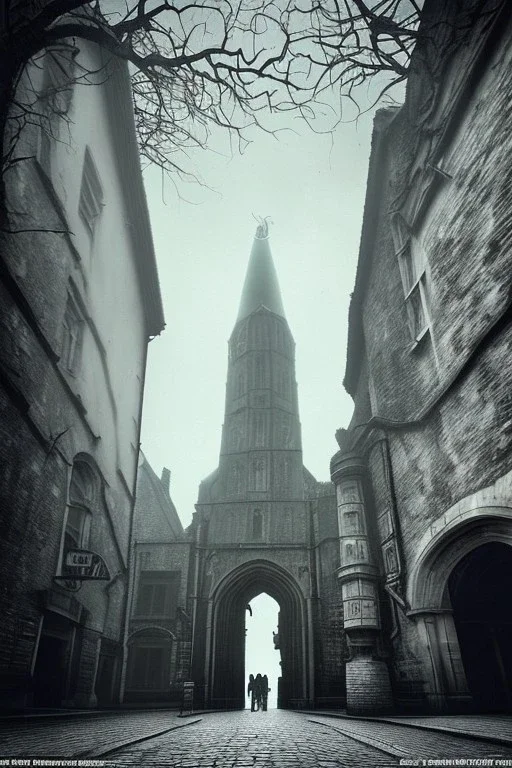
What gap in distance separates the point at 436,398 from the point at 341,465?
425 centimetres

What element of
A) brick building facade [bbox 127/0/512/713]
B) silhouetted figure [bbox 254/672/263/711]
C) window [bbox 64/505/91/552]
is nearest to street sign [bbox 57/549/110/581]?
window [bbox 64/505/91/552]

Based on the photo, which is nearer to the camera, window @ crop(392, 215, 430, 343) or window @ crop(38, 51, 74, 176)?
window @ crop(38, 51, 74, 176)

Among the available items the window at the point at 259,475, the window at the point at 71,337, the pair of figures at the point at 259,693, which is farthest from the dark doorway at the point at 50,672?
the window at the point at 259,475

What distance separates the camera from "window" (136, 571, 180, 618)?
70.6ft

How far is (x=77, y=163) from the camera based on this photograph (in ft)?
31.8

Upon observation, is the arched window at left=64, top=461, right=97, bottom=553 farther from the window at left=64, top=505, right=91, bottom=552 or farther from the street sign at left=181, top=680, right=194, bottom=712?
the street sign at left=181, top=680, right=194, bottom=712

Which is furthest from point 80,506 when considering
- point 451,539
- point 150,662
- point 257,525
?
point 257,525

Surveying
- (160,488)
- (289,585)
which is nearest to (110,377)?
(289,585)

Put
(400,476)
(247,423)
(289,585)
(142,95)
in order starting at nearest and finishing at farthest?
1. (142,95)
2. (400,476)
3. (289,585)
4. (247,423)

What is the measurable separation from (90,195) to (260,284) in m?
30.3

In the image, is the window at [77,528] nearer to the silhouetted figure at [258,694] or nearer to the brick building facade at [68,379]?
the brick building facade at [68,379]

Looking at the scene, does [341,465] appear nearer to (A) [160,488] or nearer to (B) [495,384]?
(B) [495,384]

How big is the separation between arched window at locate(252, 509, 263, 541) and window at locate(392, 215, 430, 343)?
57.7 ft

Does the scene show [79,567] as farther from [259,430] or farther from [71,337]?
[259,430]
